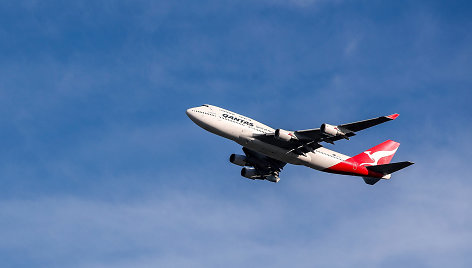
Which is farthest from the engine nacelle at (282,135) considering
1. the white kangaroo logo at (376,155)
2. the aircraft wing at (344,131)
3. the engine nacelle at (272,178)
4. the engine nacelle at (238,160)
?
the white kangaroo logo at (376,155)

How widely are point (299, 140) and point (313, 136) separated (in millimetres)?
1479

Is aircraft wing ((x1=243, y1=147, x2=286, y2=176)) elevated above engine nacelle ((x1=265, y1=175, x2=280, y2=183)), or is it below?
above

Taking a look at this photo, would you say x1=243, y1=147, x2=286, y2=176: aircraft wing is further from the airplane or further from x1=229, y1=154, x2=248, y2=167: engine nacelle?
the airplane

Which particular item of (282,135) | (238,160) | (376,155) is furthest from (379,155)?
(282,135)

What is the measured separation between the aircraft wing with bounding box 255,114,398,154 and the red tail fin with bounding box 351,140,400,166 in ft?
28.1

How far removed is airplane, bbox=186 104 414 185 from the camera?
62.2 m

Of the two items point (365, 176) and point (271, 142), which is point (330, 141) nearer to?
point (271, 142)

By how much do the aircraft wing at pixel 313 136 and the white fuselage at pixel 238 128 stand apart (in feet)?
2.23

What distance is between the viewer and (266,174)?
246 feet

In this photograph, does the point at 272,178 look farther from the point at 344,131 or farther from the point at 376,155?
the point at 344,131

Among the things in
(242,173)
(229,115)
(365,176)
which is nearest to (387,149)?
(365,176)

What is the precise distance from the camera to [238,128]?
211 ft

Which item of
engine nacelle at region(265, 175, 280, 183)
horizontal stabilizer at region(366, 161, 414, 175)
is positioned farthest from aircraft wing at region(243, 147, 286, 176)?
horizontal stabilizer at region(366, 161, 414, 175)

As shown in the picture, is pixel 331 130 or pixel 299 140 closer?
pixel 331 130
